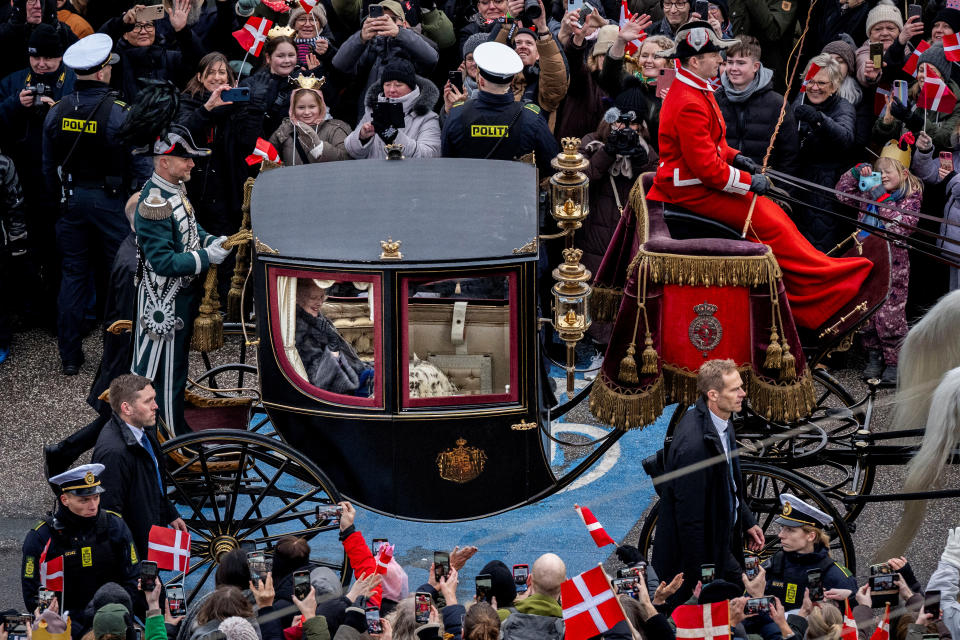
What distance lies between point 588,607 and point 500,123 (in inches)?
207

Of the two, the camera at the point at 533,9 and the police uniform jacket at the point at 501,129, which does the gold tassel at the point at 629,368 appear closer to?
the police uniform jacket at the point at 501,129

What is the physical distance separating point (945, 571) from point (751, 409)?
170 centimetres

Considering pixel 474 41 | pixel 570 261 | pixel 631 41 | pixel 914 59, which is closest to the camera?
pixel 570 261

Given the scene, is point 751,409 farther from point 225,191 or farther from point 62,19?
point 62,19

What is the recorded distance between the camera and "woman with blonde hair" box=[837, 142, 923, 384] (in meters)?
10.8

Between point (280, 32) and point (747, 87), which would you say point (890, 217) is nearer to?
point (747, 87)

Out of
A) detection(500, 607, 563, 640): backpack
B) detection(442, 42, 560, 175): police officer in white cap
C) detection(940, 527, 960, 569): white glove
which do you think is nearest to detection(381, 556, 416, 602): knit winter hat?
detection(500, 607, 563, 640): backpack

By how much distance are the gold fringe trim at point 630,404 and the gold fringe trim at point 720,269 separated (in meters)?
0.59

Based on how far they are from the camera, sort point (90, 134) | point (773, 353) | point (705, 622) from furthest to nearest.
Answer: point (90, 134) → point (773, 353) → point (705, 622)

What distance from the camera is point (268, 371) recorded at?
8000mm

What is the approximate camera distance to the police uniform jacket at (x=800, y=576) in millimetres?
7262

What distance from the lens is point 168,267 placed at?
8414mm

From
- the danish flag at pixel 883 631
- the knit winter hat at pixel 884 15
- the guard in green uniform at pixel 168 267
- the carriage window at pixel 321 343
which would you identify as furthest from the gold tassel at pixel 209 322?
the knit winter hat at pixel 884 15

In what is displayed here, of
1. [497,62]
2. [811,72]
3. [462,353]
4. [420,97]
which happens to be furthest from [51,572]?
[811,72]
